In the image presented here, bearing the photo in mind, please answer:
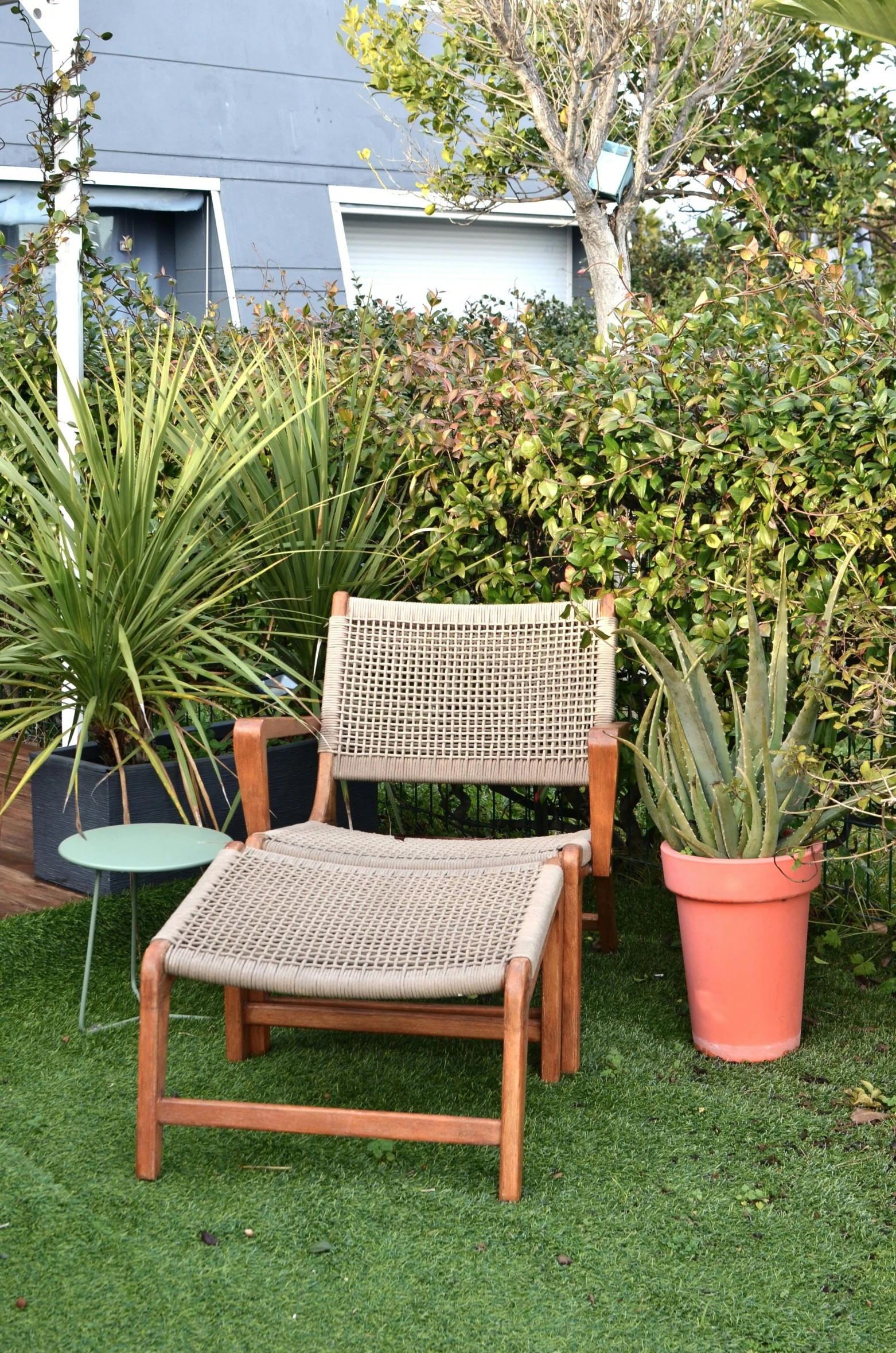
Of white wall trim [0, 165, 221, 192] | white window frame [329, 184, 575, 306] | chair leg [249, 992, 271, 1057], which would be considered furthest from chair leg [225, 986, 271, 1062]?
white window frame [329, 184, 575, 306]

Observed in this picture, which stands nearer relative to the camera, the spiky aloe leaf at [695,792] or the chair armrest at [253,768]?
the spiky aloe leaf at [695,792]

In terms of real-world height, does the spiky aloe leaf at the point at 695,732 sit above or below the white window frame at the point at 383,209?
below

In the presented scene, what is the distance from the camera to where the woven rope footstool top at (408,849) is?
2.66 meters

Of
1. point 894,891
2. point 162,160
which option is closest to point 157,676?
point 894,891

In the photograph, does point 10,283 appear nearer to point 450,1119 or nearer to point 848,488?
Result: point 848,488

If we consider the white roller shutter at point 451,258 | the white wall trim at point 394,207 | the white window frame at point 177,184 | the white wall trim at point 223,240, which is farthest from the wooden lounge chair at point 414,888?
the white roller shutter at point 451,258

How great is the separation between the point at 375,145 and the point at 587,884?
8745 mm

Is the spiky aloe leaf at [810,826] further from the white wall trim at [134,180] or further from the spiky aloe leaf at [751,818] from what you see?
the white wall trim at [134,180]

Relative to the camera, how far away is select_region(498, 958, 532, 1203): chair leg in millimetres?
2049

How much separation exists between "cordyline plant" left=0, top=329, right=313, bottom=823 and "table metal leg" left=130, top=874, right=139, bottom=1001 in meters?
0.33

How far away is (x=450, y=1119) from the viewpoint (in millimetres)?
2096

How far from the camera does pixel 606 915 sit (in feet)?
10.5

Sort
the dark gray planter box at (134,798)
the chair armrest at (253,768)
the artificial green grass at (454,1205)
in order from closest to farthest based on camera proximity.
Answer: the artificial green grass at (454,1205)
the chair armrest at (253,768)
the dark gray planter box at (134,798)

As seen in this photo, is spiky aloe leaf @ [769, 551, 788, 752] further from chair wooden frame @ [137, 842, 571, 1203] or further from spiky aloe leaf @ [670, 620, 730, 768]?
chair wooden frame @ [137, 842, 571, 1203]
